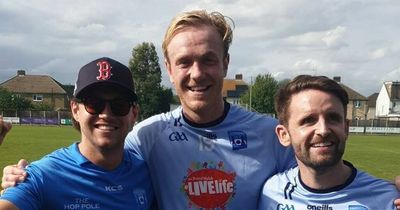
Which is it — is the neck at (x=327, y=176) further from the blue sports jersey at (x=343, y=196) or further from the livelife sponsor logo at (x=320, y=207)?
the livelife sponsor logo at (x=320, y=207)

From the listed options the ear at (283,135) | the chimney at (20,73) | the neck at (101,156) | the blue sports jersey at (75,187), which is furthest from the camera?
the chimney at (20,73)

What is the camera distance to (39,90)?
97938 millimetres

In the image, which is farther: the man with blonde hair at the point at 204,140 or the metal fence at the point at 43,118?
the metal fence at the point at 43,118

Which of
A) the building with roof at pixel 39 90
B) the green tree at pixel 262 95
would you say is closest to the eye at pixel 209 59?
the green tree at pixel 262 95

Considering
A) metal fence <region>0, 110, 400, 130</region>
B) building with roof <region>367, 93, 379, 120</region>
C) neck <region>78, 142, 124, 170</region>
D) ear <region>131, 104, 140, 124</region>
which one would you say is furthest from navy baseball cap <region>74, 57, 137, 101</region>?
building with roof <region>367, 93, 379, 120</region>

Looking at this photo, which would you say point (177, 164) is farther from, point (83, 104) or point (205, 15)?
point (205, 15)

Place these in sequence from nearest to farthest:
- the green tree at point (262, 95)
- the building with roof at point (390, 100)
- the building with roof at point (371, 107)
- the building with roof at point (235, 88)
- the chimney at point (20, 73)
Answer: the green tree at point (262, 95) < the building with roof at point (390, 100) < the chimney at point (20, 73) < the building with roof at point (235, 88) < the building with roof at point (371, 107)

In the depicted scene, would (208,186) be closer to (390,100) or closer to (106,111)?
(106,111)

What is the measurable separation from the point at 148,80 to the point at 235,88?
3991 centimetres

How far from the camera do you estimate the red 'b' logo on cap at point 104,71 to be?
3.45 metres

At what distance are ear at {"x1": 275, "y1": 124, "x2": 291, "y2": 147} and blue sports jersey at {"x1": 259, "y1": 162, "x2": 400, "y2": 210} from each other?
0.28 m

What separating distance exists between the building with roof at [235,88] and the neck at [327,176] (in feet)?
304

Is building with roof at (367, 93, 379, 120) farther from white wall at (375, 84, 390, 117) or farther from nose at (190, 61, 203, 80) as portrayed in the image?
nose at (190, 61, 203, 80)

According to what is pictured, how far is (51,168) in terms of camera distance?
333 cm
